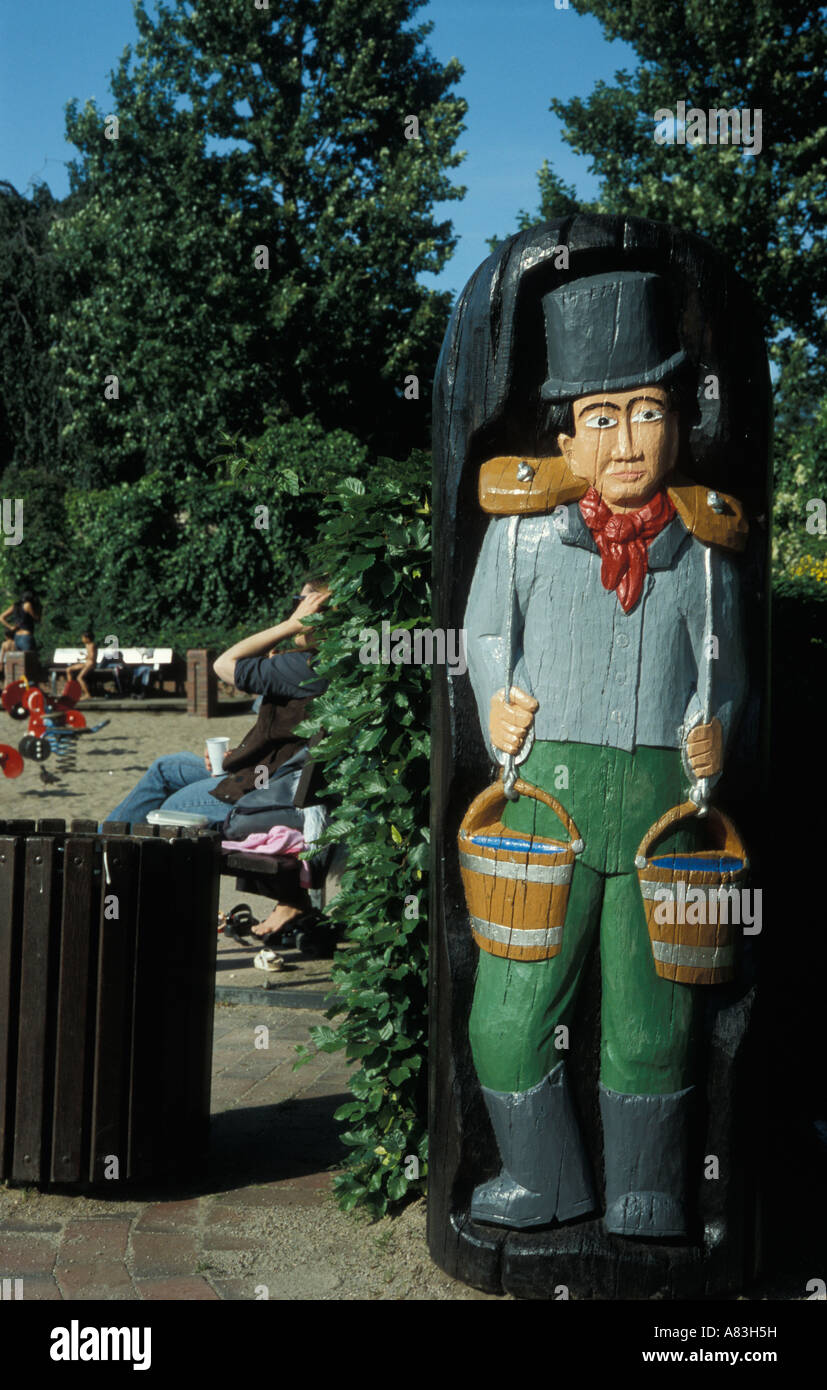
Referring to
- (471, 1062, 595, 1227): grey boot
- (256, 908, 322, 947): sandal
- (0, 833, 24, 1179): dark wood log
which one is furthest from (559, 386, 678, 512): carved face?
(256, 908, 322, 947): sandal

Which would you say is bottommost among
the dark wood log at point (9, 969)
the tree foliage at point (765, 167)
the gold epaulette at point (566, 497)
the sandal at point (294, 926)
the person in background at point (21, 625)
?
the sandal at point (294, 926)

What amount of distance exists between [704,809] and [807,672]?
2.45 metres

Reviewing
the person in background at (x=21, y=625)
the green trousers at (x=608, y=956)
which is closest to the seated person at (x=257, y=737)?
the green trousers at (x=608, y=956)

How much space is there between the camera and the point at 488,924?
9.66ft

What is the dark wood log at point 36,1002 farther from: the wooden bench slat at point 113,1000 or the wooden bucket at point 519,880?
the wooden bucket at point 519,880

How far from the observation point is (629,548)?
9.36 ft

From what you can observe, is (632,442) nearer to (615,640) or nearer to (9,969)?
(615,640)

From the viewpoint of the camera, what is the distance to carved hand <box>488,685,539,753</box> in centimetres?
290

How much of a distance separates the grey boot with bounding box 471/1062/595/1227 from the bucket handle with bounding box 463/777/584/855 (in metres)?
0.54

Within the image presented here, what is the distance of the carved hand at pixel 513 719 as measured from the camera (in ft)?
9.52

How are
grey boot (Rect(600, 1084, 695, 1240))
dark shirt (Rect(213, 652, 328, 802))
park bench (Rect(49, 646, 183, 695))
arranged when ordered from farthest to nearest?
park bench (Rect(49, 646, 183, 695)) < dark shirt (Rect(213, 652, 328, 802)) < grey boot (Rect(600, 1084, 695, 1240))

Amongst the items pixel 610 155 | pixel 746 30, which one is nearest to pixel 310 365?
pixel 610 155

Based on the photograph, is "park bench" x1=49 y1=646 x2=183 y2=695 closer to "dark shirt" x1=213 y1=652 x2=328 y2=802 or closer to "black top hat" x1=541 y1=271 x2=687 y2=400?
"dark shirt" x1=213 y1=652 x2=328 y2=802

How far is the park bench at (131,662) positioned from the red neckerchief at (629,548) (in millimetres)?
16711
